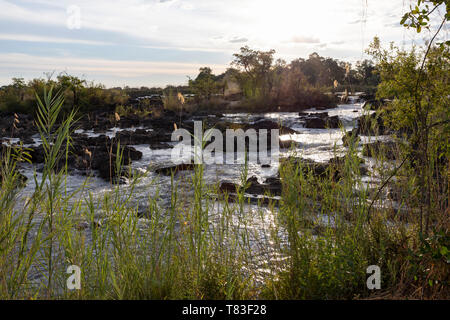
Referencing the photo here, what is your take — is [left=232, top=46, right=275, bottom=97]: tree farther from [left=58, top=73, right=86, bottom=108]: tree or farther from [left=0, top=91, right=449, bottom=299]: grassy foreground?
→ [left=0, top=91, right=449, bottom=299]: grassy foreground

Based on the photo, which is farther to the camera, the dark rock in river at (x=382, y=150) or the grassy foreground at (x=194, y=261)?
the dark rock in river at (x=382, y=150)

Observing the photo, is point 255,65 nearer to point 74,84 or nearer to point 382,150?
point 74,84

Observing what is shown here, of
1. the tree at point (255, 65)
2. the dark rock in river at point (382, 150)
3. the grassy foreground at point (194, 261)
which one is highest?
the tree at point (255, 65)

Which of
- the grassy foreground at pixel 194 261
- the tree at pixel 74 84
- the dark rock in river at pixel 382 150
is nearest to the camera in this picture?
the grassy foreground at pixel 194 261

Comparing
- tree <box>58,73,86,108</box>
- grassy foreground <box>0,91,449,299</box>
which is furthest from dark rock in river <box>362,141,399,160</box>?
tree <box>58,73,86,108</box>

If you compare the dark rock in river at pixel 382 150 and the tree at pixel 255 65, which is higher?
the tree at pixel 255 65

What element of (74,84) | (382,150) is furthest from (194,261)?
(74,84)

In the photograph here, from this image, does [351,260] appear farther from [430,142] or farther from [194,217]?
[430,142]

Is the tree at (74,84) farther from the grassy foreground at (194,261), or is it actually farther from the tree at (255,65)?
the grassy foreground at (194,261)

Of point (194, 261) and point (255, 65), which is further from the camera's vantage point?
point (255, 65)

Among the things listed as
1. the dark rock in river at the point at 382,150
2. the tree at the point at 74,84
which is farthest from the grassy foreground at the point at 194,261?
the tree at the point at 74,84

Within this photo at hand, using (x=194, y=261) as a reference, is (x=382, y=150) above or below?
above

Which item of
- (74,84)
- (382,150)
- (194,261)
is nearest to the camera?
(194,261)
